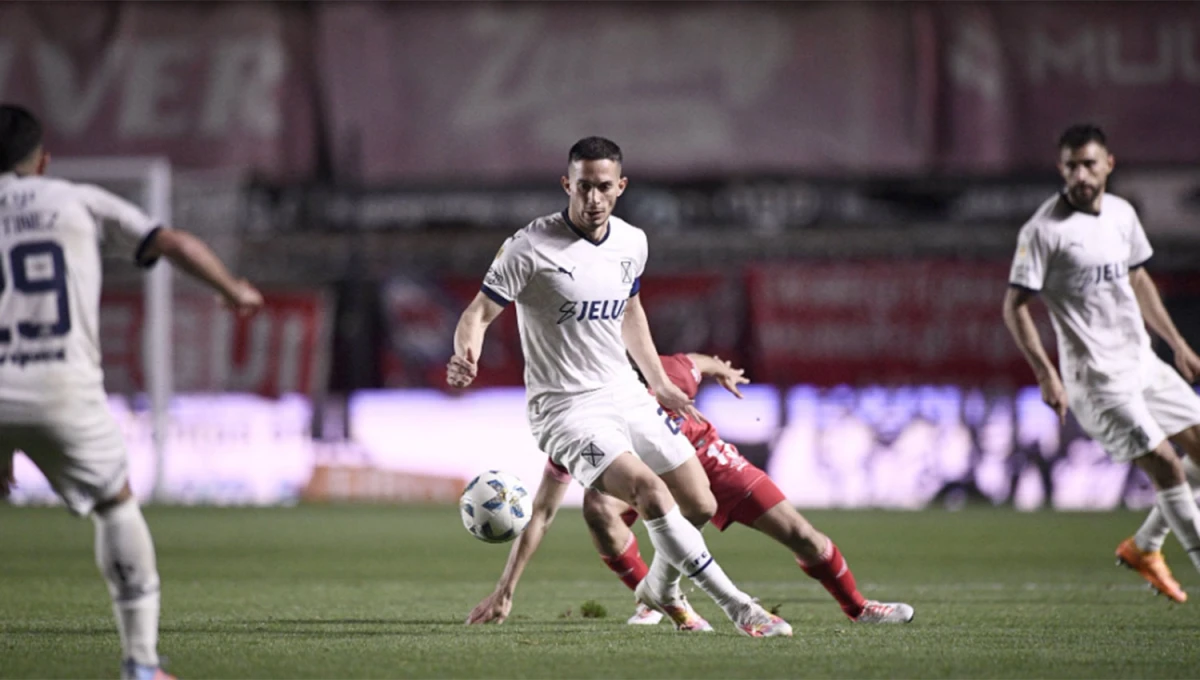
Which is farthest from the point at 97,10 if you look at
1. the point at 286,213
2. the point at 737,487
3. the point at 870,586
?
the point at 737,487

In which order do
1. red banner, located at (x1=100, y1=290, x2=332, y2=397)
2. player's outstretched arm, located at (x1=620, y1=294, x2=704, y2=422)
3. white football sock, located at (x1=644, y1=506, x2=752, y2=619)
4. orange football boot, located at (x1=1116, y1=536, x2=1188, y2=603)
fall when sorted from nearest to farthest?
white football sock, located at (x1=644, y1=506, x2=752, y2=619) → player's outstretched arm, located at (x1=620, y1=294, x2=704, y2=422) → orange football boot, located at (x1=1116, y1=536, x2=1188, y2=603) → red banner, located at (x1=100, y1=290, x2=332, y2=397)

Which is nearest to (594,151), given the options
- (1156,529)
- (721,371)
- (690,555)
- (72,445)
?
(721,371)

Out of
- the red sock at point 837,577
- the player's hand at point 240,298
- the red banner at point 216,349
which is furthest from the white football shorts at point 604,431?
the red banner at point 216,349

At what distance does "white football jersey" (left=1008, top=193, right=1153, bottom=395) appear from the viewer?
8.36 metres

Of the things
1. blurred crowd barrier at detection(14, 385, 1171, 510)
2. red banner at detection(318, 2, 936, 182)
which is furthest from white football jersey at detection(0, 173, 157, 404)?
red banner at detection(318, 2, 936, 182)

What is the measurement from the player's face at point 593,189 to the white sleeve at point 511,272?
251 mm

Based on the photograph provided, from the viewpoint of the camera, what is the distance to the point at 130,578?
506cm

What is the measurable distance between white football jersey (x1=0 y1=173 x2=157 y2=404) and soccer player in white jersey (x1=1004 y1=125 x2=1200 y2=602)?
4765 millimetres

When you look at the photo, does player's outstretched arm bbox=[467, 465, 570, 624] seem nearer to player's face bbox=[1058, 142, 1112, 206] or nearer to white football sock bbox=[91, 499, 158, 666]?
white football sock bbox=[91, 499, 158, 666]

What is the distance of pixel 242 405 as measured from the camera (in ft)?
66.6

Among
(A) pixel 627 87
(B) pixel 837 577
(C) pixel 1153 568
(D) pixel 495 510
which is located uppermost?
(A) pixel 627 87

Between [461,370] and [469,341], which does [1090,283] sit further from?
[461,370]

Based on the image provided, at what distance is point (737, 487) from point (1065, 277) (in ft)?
7.44

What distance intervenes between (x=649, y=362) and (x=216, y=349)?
1451 cm
